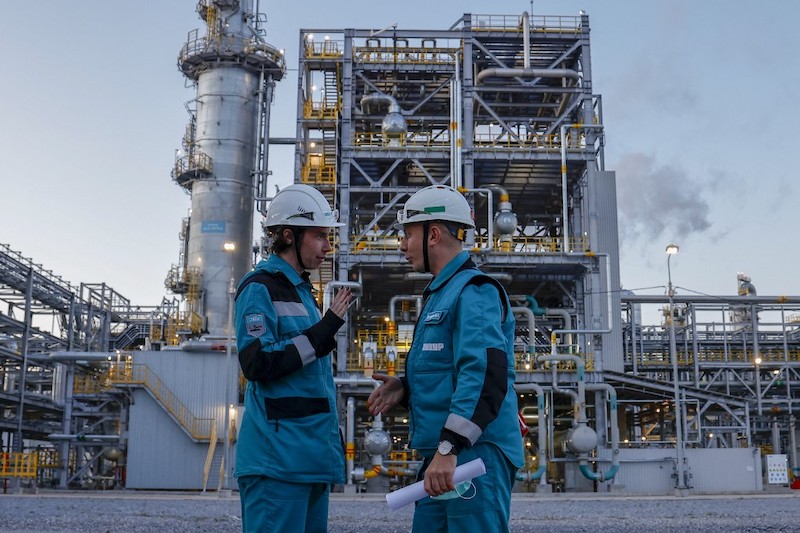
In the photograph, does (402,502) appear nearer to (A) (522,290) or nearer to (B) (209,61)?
(A) (522,290)

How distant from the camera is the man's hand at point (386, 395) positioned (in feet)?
15.4

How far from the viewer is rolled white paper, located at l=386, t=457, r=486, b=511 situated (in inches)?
155

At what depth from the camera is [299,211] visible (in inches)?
196

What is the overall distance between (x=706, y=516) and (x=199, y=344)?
76.3 feet

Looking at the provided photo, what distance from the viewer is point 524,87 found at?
40406 mm

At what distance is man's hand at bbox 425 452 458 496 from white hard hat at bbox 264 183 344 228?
1.59 meters

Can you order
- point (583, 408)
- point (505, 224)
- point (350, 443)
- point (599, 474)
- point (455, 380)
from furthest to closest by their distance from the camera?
point (505, 224), point (583, 408), point (599, 474), point (350, 443), point (455, 380)

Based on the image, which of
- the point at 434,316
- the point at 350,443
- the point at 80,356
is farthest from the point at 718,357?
the point at 434,316

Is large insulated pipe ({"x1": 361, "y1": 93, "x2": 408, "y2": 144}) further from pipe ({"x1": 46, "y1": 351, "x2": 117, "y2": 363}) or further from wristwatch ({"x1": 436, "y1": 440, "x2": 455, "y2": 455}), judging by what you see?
wristwatch ({"x1": 436, "y1": 440, "x2": 455, "y2": 455})

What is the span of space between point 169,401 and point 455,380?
103 feet

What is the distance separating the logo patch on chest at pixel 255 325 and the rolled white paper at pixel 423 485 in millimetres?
1142

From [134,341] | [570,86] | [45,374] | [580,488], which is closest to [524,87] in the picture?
[570,86]

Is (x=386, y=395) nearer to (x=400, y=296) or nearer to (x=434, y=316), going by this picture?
(x=434, y=316)

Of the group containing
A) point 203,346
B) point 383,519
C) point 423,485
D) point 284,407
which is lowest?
point 383,519
